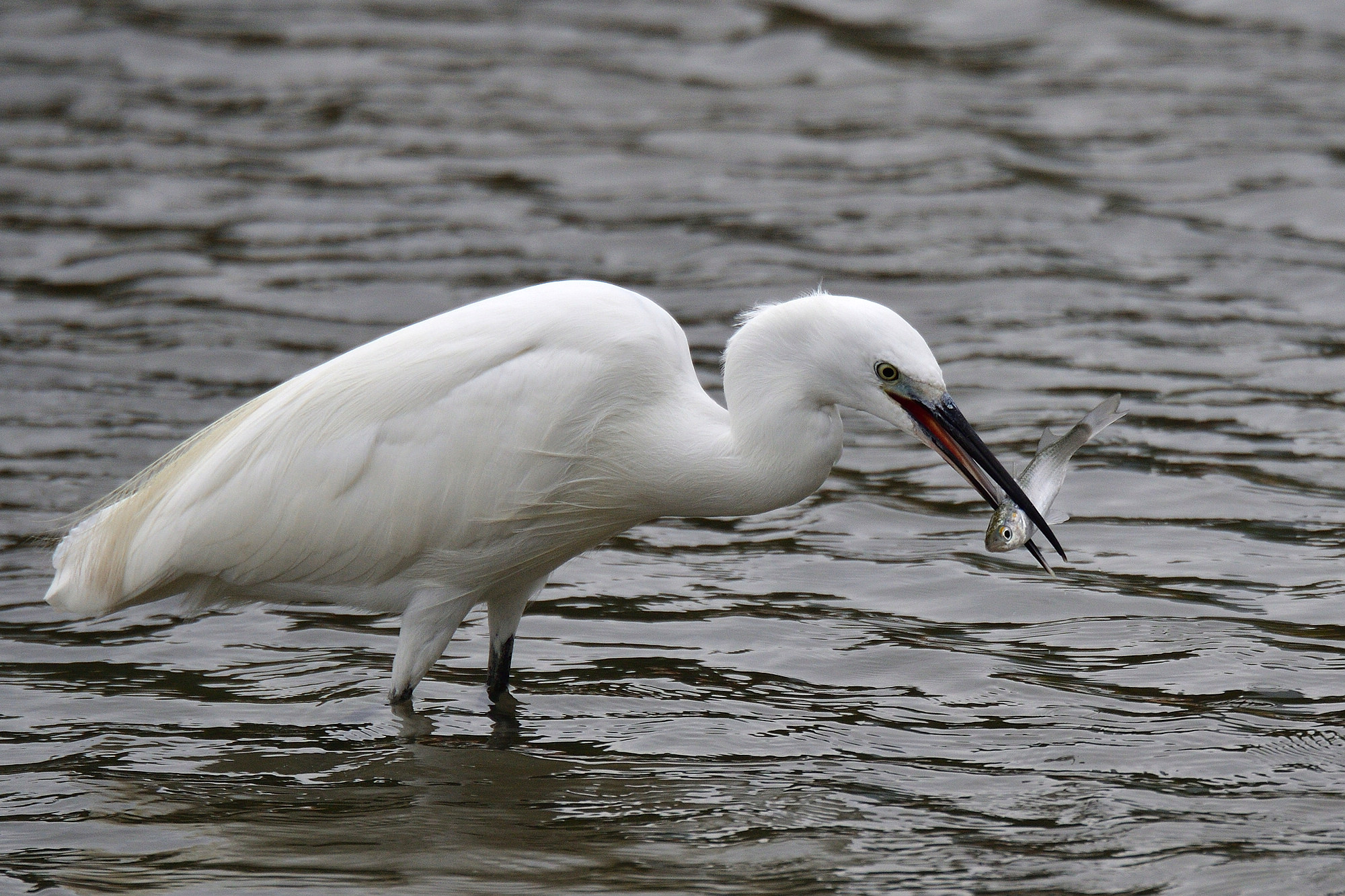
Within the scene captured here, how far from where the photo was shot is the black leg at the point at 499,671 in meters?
6.22

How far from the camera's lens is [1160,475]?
809 cm

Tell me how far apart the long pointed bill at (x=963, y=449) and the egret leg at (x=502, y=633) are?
1746 mm

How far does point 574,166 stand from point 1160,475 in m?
6.54

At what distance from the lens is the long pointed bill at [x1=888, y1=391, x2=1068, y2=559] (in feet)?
16.9

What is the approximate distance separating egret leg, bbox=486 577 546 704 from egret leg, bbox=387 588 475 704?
0.23m

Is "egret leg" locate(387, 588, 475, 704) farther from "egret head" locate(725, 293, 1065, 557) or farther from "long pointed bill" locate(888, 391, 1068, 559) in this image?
"long pointed bill" locate(888, 391, 1068, 559)

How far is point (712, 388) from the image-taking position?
31.7 feet

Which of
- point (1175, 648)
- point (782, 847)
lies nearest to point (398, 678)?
point (782, 847)

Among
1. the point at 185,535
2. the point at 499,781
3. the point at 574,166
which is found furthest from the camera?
the point at 574,166

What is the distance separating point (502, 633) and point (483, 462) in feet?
2.53

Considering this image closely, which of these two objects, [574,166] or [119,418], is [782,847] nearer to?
[119,418]

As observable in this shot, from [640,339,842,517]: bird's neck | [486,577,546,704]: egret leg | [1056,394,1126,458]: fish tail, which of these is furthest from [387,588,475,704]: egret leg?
[1056,394,1126,458]: fish tail

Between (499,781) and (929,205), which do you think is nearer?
(499,781)

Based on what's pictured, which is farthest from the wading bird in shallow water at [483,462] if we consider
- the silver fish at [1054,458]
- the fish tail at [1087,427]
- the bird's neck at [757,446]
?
the fish tail at [1087,427]
